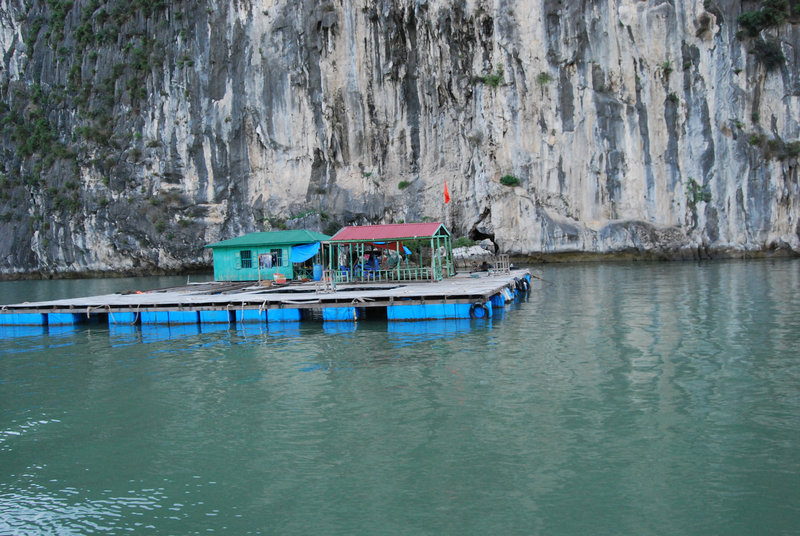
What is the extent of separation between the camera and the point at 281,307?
74.6 feet

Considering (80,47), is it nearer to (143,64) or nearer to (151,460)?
(143,64)

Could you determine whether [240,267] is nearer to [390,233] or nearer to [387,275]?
[387,275]

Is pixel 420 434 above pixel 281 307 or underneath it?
underneath

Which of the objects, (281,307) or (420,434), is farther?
(281,307)

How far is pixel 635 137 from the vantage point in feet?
159

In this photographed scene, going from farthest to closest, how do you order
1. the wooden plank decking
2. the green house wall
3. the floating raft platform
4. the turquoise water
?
the green house wall
the wooden plank decking
the floating raft platform
the turquoise water

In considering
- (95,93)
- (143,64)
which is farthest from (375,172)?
(95,93)

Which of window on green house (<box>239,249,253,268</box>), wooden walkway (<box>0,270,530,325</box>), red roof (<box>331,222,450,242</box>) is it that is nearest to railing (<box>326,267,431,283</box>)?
red roof (<box>331,222,450,242</box>)

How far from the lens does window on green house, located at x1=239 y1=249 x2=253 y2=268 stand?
3384cm

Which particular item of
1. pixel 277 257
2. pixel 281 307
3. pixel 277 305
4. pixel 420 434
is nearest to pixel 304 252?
pixel 277 257

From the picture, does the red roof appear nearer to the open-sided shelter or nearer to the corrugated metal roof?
the open-sided shelter

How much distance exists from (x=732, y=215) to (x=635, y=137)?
8.61 metres

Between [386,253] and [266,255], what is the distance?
21.5 feet

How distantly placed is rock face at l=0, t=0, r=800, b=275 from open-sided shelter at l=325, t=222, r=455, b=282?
20373mm
